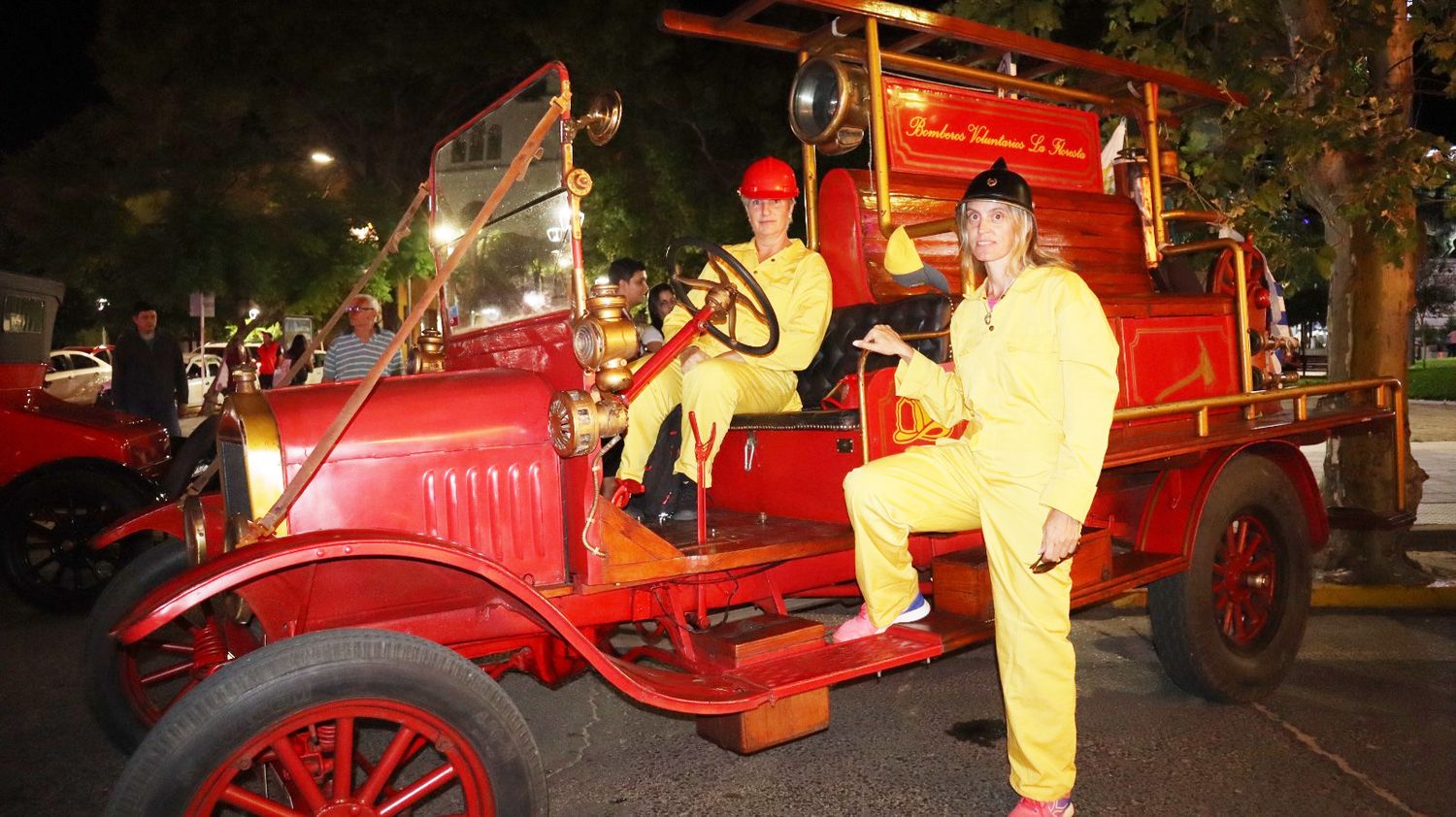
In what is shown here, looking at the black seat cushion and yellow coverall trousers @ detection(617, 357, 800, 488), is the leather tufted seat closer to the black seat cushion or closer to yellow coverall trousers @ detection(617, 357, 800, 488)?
the black seat cushion

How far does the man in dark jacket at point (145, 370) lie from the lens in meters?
8.57

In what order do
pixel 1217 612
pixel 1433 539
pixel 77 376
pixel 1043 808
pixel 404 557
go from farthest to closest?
pixel 77 376, pixel 1433 539, pixel 1217 612, pixel 1043 808, pixel 404 557

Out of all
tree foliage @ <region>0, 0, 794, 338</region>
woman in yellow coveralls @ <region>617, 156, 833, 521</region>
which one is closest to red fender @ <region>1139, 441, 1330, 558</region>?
woman in yellow coveralls @ <region>617, 156, 833, 521</region>

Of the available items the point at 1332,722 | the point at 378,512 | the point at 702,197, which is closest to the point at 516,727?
the point at 378,512

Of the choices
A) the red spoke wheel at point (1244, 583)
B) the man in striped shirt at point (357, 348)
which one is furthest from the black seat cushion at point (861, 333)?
the man in striped shirt at point (357, 348)

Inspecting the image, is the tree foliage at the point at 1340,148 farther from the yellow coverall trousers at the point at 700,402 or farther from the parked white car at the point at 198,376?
the parked white car at the point at 198,376

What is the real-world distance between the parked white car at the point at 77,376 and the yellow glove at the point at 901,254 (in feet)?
39.4

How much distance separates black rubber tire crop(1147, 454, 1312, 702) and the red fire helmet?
2180 mm

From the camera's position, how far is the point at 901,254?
3.83 m

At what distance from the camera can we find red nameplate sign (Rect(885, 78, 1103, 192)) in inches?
183

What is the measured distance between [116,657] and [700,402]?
92.7 inches

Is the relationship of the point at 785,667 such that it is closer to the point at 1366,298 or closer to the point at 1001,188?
the point at 1001,188

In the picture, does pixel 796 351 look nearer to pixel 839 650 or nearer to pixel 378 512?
pixel 839 650

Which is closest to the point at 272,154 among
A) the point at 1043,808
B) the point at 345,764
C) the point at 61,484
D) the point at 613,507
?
the point at 61,484
